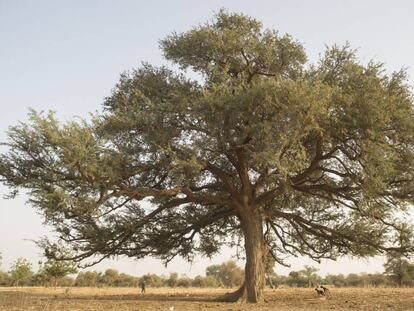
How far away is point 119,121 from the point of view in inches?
674

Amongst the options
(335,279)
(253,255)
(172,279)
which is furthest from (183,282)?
(253,255)

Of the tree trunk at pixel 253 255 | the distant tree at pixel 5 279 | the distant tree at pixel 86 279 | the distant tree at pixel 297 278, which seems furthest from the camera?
the distant tree at pixel 86 279

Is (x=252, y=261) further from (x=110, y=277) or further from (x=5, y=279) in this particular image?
(x=110, y=277)

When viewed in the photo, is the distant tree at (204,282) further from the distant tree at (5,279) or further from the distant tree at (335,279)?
the distant tree at (5,279)

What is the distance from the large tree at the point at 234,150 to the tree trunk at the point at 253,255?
4cm

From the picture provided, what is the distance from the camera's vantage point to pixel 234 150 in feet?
58.0

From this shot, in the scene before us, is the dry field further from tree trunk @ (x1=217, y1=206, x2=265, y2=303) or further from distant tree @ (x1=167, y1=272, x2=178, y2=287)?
distant tree @ (x1=167, y1=272, x2=178, y2=287)

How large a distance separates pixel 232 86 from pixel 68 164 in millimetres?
6203

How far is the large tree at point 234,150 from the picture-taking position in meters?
15.2

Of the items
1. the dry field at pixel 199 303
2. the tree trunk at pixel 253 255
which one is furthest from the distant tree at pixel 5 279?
the tree trunk at pixel 253 255

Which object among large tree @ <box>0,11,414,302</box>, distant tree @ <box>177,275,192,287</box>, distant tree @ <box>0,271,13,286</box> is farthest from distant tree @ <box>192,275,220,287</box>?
large tree @ <box>0,11,414,302</box>

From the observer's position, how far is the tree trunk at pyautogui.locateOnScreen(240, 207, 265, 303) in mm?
18219

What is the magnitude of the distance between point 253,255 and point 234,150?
4.30 m

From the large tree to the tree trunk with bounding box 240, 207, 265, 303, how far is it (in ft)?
0.14
